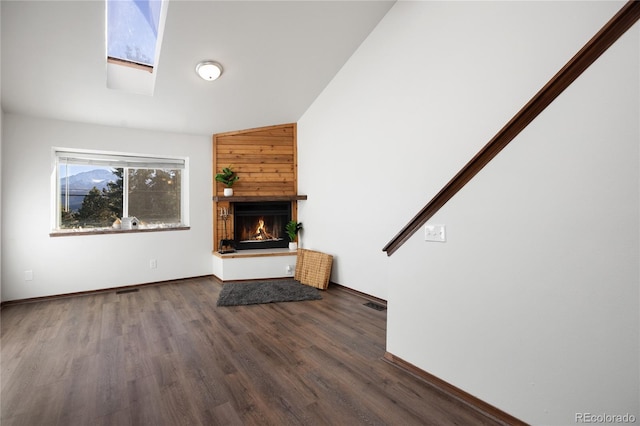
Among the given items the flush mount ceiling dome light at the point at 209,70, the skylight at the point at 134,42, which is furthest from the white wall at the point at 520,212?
the skylight at the point at 134,42

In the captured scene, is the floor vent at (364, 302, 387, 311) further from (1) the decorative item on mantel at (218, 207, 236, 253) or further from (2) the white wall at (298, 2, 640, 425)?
(1) the decorative item on mantel at (218, 207, 236, 253)

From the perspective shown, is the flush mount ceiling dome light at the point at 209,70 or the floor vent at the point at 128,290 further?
the floor vent at the point at 128,290

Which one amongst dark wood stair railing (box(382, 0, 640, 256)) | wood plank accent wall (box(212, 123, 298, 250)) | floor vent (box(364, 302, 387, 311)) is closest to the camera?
dark wood stair railing (box(382, 0, 640, 256))

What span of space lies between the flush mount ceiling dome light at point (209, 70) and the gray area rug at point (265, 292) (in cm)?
254

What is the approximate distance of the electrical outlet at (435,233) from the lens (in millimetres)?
1701

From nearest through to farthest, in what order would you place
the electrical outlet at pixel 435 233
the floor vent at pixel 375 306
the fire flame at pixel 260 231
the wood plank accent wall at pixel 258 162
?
the electrical outlet at pixel 435 233
the floor vent at pixel 375 306
the wood plank accent wall at pixel 258 162
the fire flame at pixel 260 231

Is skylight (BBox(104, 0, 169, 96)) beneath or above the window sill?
above

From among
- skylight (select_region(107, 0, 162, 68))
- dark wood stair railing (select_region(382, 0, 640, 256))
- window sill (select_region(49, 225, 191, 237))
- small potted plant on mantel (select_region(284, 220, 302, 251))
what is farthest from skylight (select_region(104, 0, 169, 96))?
dark wood stair railing (select_region(382, 0, 640, 256))

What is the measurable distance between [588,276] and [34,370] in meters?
3.26

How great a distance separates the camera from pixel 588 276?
1180 millimetres

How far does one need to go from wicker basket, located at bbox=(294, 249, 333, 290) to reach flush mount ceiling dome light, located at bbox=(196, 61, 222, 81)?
2521 mm

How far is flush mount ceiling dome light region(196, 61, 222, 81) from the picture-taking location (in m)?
3.06

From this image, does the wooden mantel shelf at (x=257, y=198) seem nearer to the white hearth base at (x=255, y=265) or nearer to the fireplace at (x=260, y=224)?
the fireplace at (x=260, y=224)

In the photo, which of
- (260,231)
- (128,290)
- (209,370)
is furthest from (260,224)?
(209,370)
